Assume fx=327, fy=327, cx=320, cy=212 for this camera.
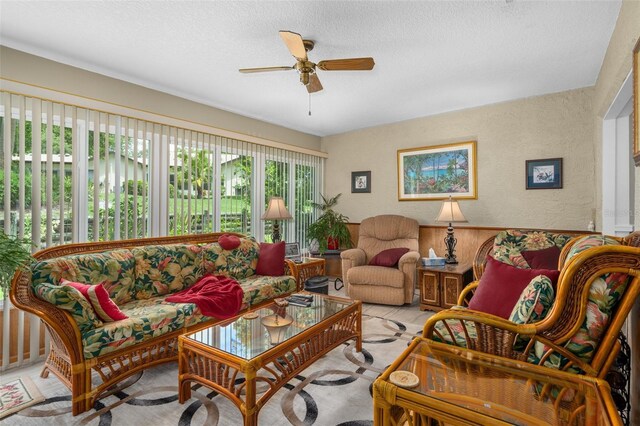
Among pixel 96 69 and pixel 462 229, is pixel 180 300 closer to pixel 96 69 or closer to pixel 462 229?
pixel 96 69

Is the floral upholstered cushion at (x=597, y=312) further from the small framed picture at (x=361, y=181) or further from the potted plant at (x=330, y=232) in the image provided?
the small framed picture at (x=361, y=181)

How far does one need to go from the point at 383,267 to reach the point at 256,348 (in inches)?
96.0

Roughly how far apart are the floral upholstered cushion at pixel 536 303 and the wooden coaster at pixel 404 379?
26.4 inches

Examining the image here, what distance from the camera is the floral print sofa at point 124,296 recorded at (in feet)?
6.31

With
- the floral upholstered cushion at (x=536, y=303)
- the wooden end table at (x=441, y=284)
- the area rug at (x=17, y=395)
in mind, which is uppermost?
the floral upholstered cushion at (x=536, y=303)

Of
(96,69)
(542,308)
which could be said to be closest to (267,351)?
(542,308)

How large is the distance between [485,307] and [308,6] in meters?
2.22

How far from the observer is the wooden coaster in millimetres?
1239

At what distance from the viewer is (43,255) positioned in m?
2.46

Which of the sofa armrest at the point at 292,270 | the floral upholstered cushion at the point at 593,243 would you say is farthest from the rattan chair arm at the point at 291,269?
the floral upholstered cushion at the point at 593,243

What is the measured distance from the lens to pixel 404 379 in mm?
1273

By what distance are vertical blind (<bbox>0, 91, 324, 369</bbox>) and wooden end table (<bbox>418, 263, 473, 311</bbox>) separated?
223 cm

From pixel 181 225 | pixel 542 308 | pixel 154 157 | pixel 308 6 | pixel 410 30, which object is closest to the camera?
pixel 542 308

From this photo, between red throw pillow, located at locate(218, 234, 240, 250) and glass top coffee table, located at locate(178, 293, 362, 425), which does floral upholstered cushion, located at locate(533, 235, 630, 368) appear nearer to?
glass top coffee table, located at locate(178, 293, 362, 425)
